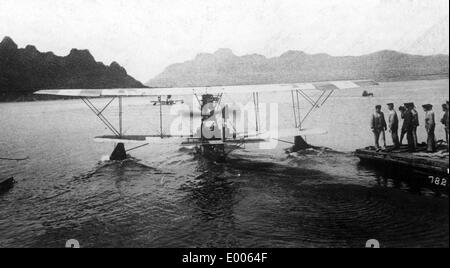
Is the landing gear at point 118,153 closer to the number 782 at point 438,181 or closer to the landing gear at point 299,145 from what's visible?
the landing gear at point 299,145

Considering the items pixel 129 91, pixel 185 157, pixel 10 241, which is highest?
pixel 129 91

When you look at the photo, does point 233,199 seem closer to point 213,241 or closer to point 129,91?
point 213,241

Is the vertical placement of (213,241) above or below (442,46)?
below

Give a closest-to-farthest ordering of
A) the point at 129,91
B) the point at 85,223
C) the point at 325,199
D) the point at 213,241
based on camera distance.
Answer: the point at 213,241 < the point at 85,223 < the point at 325,199 < the point at 129,91

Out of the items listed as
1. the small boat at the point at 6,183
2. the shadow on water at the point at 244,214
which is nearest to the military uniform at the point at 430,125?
the shadow on water at the point at 244,214

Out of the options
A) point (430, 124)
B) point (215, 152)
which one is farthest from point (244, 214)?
point (215, 152)
